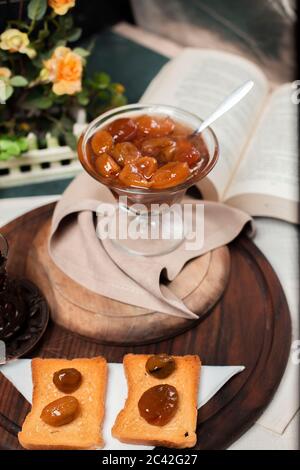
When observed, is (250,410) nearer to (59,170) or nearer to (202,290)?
(202,290)

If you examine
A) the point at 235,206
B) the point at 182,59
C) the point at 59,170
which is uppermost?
the point at 182,59

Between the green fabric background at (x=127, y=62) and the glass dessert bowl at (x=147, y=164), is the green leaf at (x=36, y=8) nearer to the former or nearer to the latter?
the glass dessert bowl at (x=147, y=164)

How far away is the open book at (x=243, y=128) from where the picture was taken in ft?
4.99

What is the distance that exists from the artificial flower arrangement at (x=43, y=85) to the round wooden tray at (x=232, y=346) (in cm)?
36

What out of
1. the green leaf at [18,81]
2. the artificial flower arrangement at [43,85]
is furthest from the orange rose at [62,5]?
the green leaf at [18,81]

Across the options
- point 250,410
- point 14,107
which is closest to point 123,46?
point 14,107

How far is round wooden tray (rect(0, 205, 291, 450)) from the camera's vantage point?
1.10 m

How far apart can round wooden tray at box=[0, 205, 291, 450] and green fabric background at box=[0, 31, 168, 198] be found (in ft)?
2.90

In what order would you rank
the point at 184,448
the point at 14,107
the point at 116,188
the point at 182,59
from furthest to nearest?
the point at 182,59 < the point at 14,107 < the point at 116,188 < the point at 184,448

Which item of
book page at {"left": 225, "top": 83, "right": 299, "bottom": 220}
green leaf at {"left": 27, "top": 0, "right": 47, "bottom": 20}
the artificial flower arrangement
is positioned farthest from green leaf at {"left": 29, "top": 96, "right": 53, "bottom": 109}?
book page at {"left": 225, "top": 83, "right": 299, "bottom": 220}

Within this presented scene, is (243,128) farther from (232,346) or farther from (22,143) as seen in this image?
(232,346)

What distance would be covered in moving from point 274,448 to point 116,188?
0.58m

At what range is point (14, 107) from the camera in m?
1.67

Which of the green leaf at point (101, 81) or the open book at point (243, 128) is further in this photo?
the green leaf at point (101, 81)
